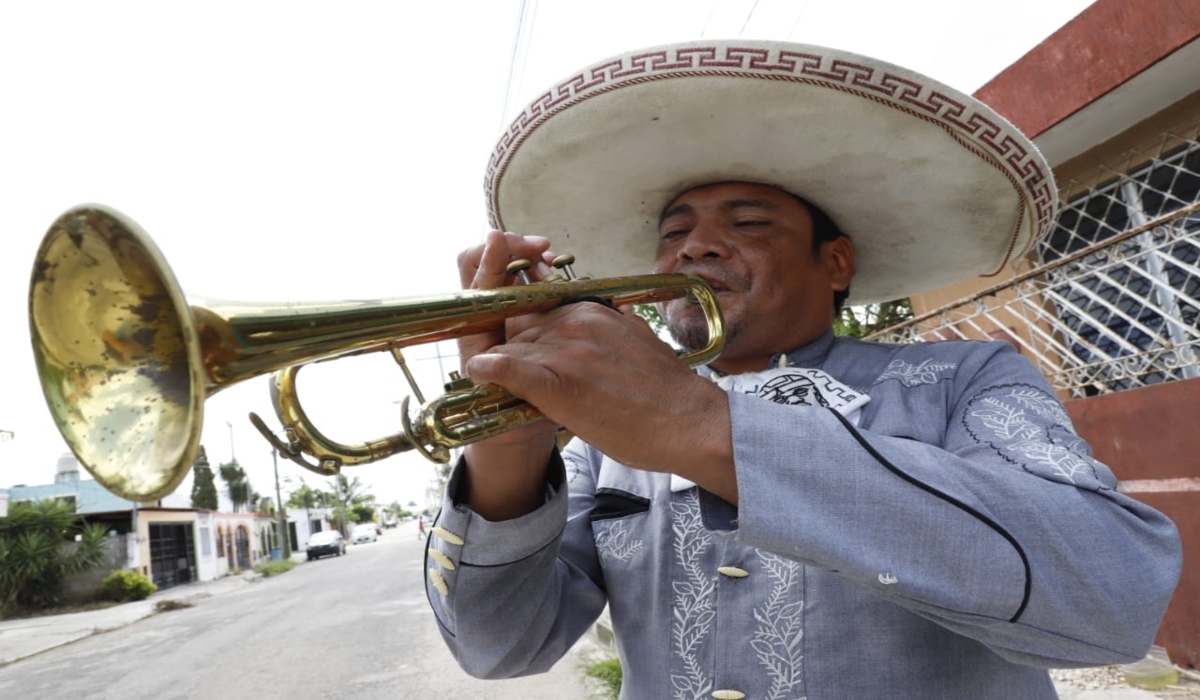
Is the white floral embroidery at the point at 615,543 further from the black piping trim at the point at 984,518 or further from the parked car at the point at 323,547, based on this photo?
the parked car at the point at 323,547

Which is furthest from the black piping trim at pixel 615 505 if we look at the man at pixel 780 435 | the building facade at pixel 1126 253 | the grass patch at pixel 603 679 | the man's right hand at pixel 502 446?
the grass patch at pixel 603 679

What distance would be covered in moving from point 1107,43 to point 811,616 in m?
3.84

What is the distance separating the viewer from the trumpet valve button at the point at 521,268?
133 cm

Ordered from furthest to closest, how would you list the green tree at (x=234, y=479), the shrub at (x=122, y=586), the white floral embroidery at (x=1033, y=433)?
the green tree at (x=234, y=479)
the shrub at (x=122, y=586)
the white floral embroidery at (x=1033, y=433)

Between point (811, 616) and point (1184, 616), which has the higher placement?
point (811, 616)

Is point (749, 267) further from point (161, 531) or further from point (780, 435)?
point (161, 531)

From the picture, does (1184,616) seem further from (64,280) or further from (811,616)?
(64,280)

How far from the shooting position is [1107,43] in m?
3.75

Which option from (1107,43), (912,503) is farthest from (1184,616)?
(912,503)

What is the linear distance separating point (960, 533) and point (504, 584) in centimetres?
85

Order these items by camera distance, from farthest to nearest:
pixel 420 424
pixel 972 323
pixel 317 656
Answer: pixel 317 656 → pixel 972 323 → pixel 420 424

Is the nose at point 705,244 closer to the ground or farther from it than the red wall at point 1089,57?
closer to the ground

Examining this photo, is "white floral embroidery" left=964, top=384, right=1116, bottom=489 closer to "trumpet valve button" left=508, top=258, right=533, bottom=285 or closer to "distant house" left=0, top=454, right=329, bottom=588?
"trumpet valve button" left=508, top=258, right=533, bottom=285

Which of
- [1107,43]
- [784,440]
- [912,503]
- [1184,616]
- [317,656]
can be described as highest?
[1107,43]
